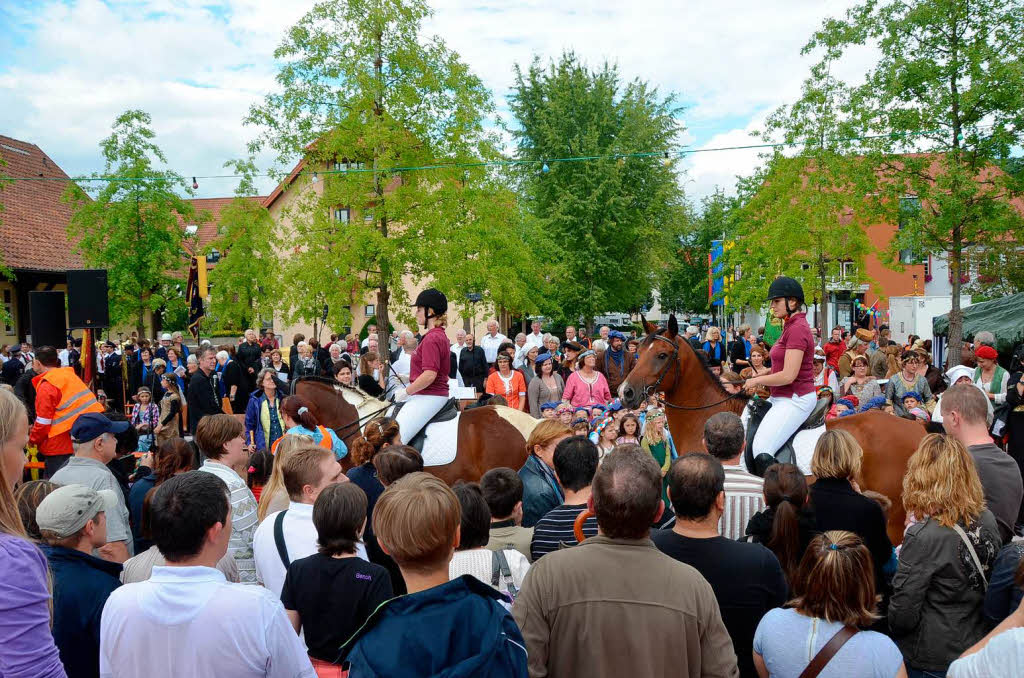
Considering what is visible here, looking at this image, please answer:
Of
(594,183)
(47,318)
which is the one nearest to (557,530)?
(47,318)

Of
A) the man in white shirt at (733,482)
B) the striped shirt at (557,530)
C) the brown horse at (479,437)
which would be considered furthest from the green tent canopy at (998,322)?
the striped shirt at (557,530)

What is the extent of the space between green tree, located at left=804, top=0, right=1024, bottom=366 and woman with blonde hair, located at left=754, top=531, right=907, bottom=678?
1480cm

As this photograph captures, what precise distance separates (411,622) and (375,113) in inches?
711

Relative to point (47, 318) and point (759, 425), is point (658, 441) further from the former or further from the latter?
point (47, 318)

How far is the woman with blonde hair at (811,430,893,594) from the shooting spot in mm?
3961

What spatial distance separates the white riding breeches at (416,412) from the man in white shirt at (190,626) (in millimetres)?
5105

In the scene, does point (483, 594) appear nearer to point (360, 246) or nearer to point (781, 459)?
point (781, 459)

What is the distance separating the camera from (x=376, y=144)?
18266 mm

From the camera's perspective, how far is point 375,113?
61.5 feet

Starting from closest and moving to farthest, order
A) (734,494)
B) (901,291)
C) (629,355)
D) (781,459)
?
(734,494) < (781,459) < (629,355) < (901,291)

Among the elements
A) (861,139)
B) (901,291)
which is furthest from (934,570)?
(901,291)

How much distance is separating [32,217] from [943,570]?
36.2 meters

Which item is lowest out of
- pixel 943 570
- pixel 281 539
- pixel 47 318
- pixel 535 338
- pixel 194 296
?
pixel 943 570

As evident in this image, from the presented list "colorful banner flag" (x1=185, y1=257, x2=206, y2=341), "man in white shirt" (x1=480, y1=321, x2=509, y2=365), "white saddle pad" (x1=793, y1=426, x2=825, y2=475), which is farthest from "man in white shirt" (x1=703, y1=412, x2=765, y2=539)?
"colorful banner flag" (x1=185, y1=257, x2=206, y2=341)
